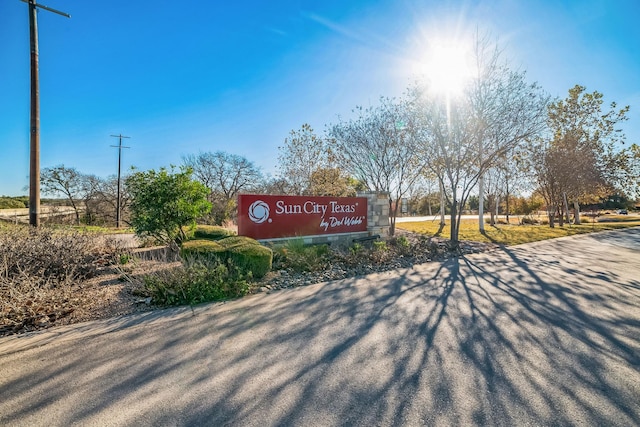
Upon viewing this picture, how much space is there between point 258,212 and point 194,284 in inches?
140

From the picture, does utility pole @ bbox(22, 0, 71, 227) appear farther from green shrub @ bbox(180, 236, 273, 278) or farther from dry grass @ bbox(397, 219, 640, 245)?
dry grass @ bbox(397, 219, 640, 245)

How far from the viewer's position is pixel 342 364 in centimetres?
271

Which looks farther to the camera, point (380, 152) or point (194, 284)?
point (380, 152)

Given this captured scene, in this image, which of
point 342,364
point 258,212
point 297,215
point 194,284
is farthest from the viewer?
point 297,215

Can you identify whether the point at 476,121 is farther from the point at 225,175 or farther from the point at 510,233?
the point at 225,175

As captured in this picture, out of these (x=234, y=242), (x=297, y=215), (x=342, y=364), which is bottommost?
(x=342, y=364)

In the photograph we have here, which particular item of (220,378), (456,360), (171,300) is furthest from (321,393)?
(171,300)

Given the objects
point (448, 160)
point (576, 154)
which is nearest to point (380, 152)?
point (448, 160)

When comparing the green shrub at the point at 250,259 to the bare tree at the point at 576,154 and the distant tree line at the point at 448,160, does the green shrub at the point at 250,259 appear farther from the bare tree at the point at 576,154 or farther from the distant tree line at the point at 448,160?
the bare tree at the point at 576,154

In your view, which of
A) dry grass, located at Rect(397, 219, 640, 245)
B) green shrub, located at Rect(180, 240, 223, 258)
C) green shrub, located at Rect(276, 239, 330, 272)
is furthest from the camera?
dry grass, located at Rect(397, 219, 640, 245)

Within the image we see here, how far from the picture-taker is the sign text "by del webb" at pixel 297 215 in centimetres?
768

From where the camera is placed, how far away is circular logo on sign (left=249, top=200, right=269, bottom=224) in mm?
7703

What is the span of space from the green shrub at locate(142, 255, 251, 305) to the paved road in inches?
12.4

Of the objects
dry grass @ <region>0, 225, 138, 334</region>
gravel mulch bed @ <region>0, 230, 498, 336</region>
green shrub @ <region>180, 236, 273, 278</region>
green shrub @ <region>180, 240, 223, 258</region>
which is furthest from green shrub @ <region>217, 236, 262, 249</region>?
dry grass @ <region>0, 225, 138, 334</region>
